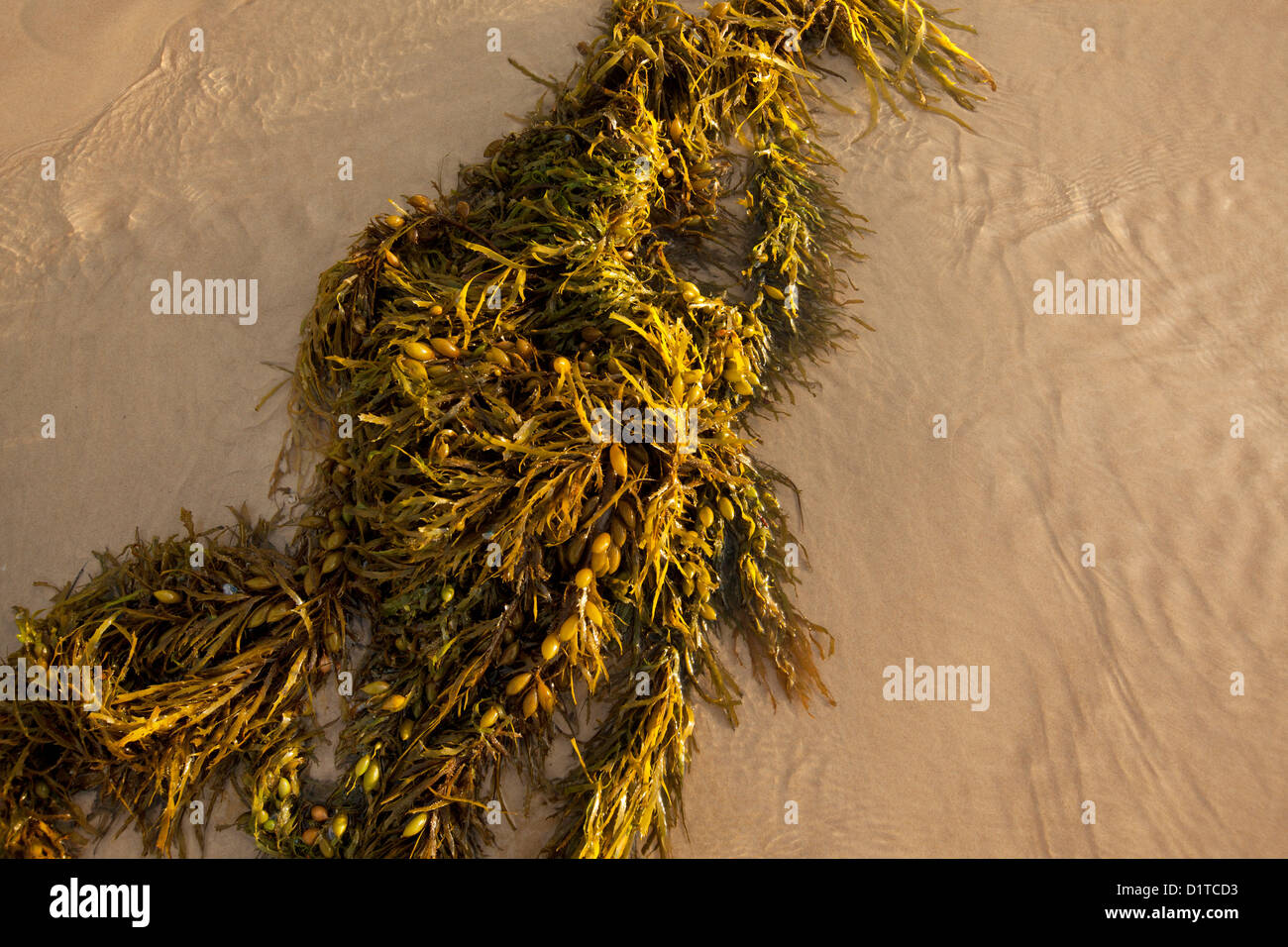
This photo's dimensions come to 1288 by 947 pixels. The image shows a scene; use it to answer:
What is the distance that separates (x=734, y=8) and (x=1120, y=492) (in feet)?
6.88

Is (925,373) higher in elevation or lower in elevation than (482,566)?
higher

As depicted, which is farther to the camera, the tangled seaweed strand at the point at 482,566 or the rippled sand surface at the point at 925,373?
the rippled sand surface at the point at 925,373

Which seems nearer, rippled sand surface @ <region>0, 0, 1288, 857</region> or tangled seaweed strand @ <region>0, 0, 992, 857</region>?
tangled seaweed strand @ <region>0, 0, 992, 857</region>

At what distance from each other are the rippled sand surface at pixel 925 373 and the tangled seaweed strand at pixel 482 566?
7.0 inches

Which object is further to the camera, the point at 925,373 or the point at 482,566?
the point at 925,373

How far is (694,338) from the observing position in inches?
93.4

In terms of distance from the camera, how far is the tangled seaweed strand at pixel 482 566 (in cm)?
209

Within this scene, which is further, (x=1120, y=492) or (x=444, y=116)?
(x=444, y=116)

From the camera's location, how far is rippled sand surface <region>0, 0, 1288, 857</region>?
2244 mm

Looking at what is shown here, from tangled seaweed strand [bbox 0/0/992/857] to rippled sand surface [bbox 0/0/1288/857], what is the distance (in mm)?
179

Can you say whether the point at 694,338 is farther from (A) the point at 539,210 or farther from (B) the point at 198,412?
(B) the point at 198,412

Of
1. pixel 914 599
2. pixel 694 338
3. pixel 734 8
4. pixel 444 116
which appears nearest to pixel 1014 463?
pixel 914 599

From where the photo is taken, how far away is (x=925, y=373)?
2562 millimetres

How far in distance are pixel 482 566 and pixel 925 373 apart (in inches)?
59.8
